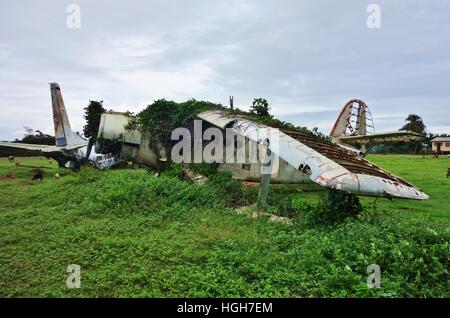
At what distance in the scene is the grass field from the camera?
4453mm

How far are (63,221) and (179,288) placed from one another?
4.53m

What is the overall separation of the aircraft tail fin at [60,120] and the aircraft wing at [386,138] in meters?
18.0

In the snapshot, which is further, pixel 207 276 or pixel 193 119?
pixel 193 119

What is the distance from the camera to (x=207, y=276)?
4.70m

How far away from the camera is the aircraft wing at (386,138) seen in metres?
10.8

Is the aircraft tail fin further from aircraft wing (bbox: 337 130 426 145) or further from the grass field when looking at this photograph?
aircraft wing (bbox: 337 130 426 145)

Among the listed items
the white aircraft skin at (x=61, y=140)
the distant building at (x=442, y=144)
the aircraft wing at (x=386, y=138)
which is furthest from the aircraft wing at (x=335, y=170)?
the distant building at (x=442, y=144)

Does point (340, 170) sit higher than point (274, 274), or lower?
higher

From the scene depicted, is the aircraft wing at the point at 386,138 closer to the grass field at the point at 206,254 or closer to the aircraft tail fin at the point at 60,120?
the grass field at the point at 206,254

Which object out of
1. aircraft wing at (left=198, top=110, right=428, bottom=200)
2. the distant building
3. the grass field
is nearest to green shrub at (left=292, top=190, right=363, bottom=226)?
the grass field
